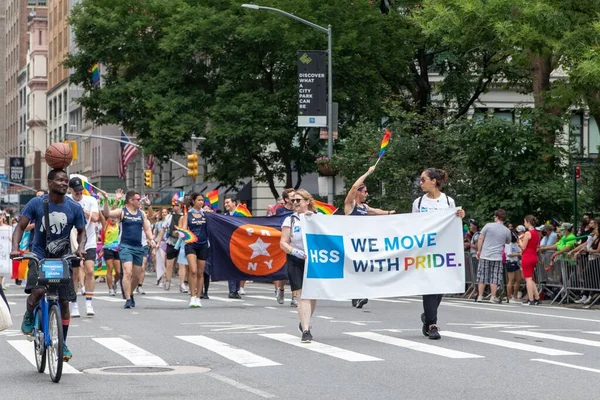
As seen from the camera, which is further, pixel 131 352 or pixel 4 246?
pixel 4 246

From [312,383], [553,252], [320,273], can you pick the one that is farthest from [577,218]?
[312,383]

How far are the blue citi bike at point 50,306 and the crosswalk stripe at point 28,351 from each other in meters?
0.46

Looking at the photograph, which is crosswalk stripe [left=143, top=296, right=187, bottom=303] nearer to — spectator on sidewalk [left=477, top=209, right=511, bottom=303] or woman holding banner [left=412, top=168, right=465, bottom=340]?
spectator on sidewalk [left=477, top=209, right=511, bottom=303]

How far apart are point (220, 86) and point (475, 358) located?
31036 mm

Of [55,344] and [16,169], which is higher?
[16,169]

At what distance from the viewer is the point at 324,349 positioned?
44.0ft

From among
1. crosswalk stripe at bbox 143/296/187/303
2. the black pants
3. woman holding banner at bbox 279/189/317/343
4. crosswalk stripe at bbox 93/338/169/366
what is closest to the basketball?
crosswalk stripe at bbox 93/338/169/366

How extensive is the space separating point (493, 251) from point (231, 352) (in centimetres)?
1270

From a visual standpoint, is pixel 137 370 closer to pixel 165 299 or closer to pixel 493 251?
pixel 165 299

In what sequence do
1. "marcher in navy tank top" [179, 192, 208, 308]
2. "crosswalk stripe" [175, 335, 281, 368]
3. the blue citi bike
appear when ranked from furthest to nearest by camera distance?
"marcher in navy tank top" [179, 192, 208, 308]
"crosswalk stripe" [175, 335, 281, 368]
the blue citi bike

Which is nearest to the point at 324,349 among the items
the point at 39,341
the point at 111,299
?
the point at 39,341

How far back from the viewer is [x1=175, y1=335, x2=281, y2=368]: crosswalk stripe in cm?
1207

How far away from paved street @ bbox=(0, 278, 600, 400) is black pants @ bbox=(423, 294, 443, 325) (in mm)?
252

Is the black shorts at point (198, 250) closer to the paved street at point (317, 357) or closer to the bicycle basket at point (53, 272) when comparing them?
the paved street at point (317, 357)
